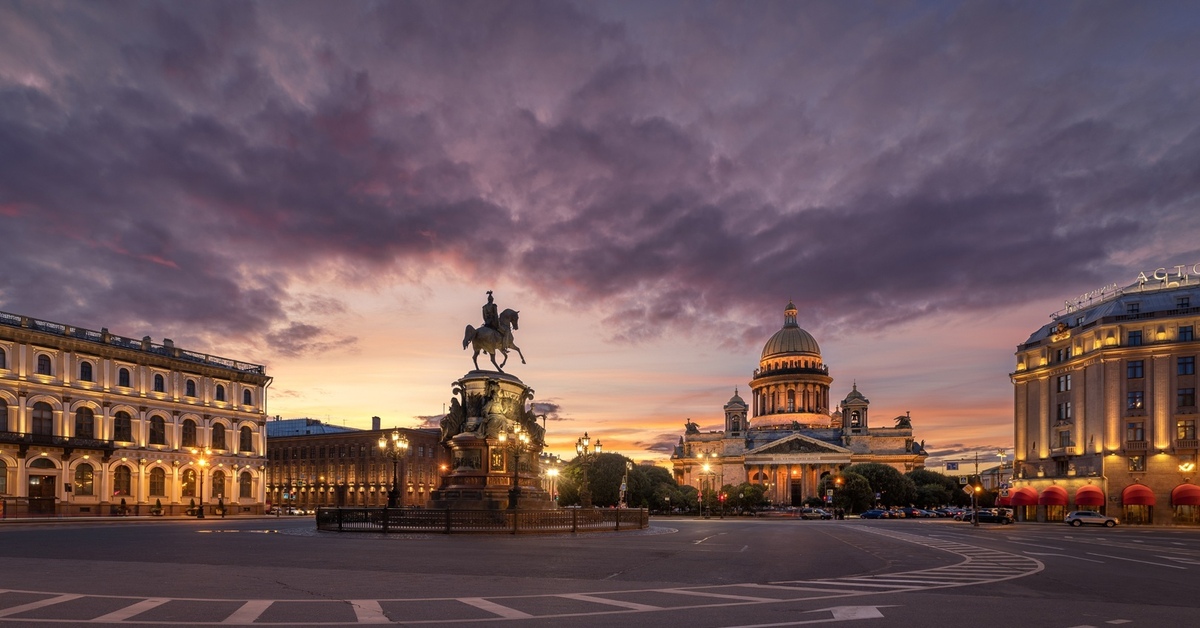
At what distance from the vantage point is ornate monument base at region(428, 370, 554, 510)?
41.8m

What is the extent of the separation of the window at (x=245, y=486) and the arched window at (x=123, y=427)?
14.5 meters

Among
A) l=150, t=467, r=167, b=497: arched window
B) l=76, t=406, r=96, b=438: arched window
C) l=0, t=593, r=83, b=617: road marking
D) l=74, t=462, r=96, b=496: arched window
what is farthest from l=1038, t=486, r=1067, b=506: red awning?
l=76, t=406, r=96, b=438: arched window

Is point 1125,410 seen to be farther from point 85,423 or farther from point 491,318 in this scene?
point 85,423

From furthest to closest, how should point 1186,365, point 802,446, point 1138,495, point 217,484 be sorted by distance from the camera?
point 802,446, point 217,484, point 1186,365, point 1138,495

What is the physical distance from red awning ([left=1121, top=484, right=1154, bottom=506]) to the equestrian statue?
195 ft

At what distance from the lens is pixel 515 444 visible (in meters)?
43.0

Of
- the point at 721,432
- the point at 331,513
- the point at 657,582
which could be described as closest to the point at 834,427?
the point at 721,432

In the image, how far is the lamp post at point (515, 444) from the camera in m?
40.1

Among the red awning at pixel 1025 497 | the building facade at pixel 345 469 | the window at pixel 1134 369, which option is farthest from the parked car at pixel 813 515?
the building facade at pixel 345 469

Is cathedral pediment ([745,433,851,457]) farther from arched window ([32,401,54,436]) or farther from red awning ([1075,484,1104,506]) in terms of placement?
arched window ([32,401,54,436])

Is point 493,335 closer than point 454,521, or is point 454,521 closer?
point 454,521

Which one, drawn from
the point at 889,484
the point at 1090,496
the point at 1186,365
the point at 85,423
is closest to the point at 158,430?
the point at 85,423

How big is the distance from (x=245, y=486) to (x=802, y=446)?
113113 mm

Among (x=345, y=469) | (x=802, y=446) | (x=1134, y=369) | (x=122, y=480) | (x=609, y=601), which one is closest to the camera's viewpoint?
(x=609, y=601)
